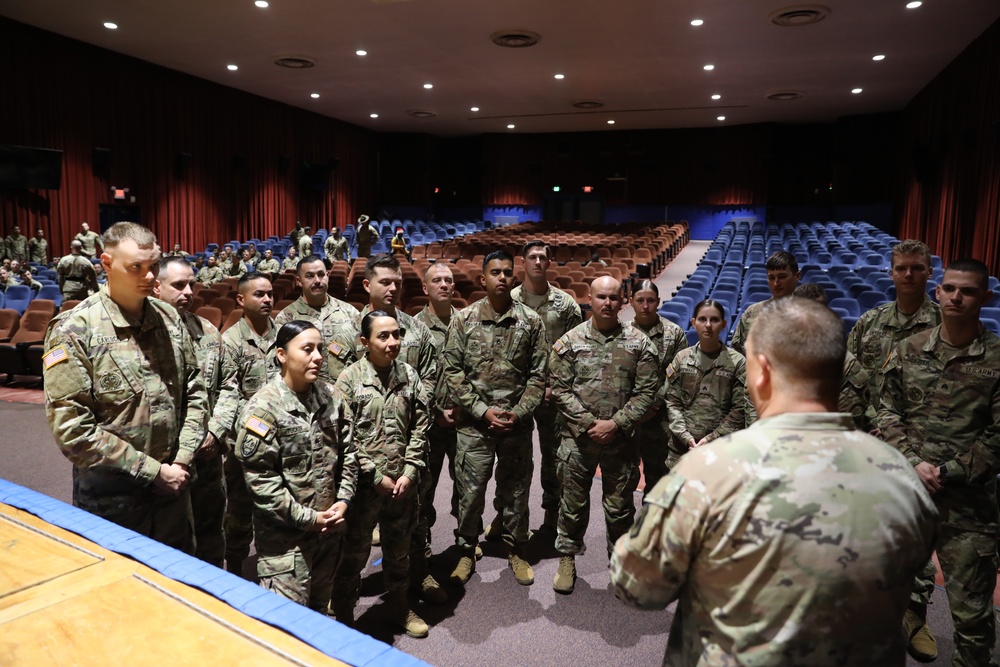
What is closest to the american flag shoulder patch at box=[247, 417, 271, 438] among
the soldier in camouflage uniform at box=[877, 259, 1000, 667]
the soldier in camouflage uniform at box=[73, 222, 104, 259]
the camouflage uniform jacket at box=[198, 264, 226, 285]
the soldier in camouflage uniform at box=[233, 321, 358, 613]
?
the soldier in camouflage uniform at box=[233, 321, 358, 613]

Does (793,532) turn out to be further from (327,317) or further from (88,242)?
(88,242)

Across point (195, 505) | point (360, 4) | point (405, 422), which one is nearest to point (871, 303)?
point (405, 422)

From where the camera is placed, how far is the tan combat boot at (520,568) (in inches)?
135

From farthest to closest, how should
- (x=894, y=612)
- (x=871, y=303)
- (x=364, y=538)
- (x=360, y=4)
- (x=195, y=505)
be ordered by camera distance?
1. (x=360, y=4)
2. (x=871, y=303)
3. (x=195, y=505)
4. (x=364, y=538)
5. (x=894, y=612)

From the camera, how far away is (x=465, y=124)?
75.9 feet

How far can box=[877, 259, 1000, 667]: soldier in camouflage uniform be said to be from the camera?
256cm

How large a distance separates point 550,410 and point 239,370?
1.81 meters

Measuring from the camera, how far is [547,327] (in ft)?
14.2

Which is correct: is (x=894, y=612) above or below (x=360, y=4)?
below

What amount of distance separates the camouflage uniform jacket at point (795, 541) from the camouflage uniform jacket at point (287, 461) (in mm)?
1579

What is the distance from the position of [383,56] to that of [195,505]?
1238 cm

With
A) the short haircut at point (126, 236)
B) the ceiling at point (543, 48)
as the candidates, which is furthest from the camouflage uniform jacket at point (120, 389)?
the ceiling at point (543, 48)

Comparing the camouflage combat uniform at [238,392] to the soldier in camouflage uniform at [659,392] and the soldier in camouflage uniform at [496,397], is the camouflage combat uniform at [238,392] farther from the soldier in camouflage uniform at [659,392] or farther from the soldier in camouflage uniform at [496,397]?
the soldier in camouflage uniform at [659,392]

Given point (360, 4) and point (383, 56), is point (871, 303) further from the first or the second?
point (383, 56)
